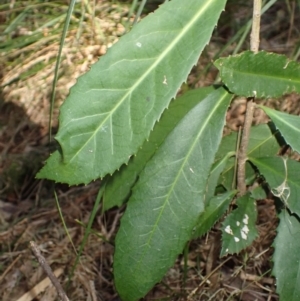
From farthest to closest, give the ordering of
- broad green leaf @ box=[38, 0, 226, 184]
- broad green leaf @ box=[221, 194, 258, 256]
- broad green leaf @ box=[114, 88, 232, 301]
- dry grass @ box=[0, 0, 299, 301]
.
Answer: dry grass @ box=[0, 0, 299, 301], broad green leaf @ box=[221, 194, 258, 256], broad green leaf @ box=[114, 88, 232, 301], broad green leaf @ box=[38, 0, 226, 184]

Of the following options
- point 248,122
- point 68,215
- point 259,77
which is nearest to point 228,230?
point 248,122

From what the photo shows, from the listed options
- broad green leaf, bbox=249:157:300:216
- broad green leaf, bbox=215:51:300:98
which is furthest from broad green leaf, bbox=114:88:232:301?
broad green leaf, bbox=249:157:300:216

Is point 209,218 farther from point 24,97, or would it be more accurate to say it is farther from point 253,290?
point 24,97

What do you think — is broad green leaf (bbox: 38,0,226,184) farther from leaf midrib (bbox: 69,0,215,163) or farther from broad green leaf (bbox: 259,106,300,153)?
broad green leaf (bbox: 259,106,300,153)

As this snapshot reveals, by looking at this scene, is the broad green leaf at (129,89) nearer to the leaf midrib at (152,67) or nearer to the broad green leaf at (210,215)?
the leaf midrib at (152,67)

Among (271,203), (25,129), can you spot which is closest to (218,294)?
(271,203)

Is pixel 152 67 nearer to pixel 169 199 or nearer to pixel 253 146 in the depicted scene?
pixel 169 199
